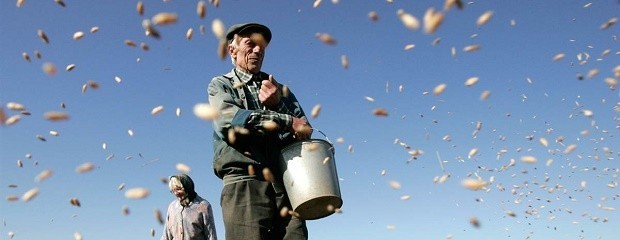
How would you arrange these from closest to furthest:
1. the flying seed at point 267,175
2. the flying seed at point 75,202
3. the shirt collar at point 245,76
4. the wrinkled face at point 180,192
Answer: the flying seed at point 267,175, the shirt collar at point 245,76, the flying seed at point 75,202, the wrinkled face at point 180,192

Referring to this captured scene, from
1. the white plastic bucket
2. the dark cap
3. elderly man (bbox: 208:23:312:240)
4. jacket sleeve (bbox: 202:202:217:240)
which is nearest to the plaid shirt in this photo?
elderly man (bbox: 208:23:312:240)

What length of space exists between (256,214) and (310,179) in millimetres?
394

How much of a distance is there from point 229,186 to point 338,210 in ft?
2.39

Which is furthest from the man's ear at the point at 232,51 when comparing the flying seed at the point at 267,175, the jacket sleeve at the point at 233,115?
the flying seed at the point at 267,175

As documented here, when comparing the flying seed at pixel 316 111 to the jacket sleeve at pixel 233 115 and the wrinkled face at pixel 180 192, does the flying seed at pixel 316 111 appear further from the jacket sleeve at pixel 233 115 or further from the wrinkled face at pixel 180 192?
the wrinkled face at pixel 180 192

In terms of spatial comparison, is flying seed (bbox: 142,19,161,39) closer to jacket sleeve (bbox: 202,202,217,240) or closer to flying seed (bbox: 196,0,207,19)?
flying seed (bbox: 196,0,207,19)

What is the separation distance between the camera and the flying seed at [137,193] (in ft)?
12.2

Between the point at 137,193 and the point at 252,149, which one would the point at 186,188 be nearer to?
the point at 137,193

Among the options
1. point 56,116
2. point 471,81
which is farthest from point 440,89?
point 56,116

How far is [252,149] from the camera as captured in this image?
3312 millimetres

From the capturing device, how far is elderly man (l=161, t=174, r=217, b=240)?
658cm

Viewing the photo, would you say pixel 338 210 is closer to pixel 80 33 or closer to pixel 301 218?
pixel 301 218

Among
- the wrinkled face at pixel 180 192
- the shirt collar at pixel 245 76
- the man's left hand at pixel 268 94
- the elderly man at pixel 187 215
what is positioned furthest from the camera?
the wrinkled face at pixel 180 192

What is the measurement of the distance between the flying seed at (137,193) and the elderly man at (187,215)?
2.92 meters
